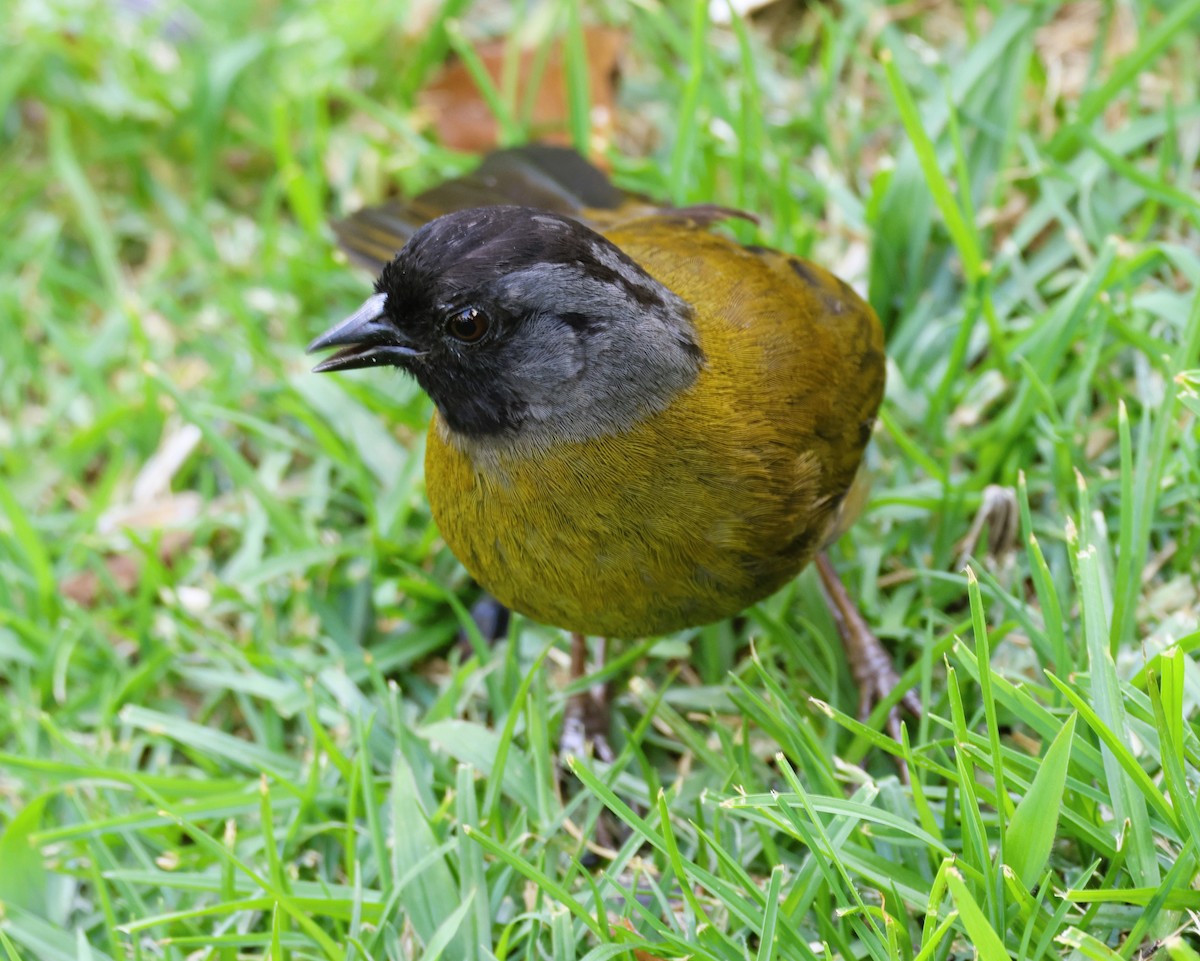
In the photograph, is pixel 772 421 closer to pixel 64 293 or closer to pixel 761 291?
pixel 761 291

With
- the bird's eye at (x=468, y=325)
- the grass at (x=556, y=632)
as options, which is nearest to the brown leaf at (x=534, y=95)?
the grass at (x=556, y=632)

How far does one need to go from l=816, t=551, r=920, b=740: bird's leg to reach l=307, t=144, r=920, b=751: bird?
0.41 meters

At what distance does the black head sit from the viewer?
2.77m

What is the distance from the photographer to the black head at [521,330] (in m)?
2.77

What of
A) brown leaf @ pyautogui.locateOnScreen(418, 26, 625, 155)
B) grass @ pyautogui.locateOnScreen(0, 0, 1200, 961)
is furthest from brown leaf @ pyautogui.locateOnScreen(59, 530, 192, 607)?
brown leaf @ pyautogui.locateOnScreen(418, 26, 625, 155)

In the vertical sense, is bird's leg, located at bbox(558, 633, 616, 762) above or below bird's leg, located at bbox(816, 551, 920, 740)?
below

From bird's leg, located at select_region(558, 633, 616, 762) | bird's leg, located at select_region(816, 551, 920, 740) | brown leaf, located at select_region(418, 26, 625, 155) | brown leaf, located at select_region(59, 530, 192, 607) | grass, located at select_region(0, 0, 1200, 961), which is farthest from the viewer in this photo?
brown leaf, located at select_region(418, 26, 625, 155)

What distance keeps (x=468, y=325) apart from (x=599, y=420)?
0.38m

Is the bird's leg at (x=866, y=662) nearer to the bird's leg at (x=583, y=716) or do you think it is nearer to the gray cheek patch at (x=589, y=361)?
the bird's leg at (x=583, y=716)

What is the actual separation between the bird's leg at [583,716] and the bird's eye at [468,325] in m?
1.14

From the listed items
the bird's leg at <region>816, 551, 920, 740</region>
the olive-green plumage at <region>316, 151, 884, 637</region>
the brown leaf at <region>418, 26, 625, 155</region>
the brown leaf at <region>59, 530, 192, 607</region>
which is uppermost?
the brown leaf at <region>418, 26, 625, 155</region>

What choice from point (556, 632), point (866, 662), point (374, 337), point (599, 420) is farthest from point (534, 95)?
point (866, 662)

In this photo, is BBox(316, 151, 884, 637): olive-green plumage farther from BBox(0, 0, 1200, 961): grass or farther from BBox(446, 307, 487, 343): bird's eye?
BBox(0, 0, 1200, 961): grass

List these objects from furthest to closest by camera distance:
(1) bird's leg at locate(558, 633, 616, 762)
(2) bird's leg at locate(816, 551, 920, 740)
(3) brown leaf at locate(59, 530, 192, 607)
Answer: (3) brown leaf at locate(59, 530, 192, 607)
(1) bird's leg at locate(558, 633, 616, 762)
(2) bird's leg at locate(816, 551, 920, 740)
